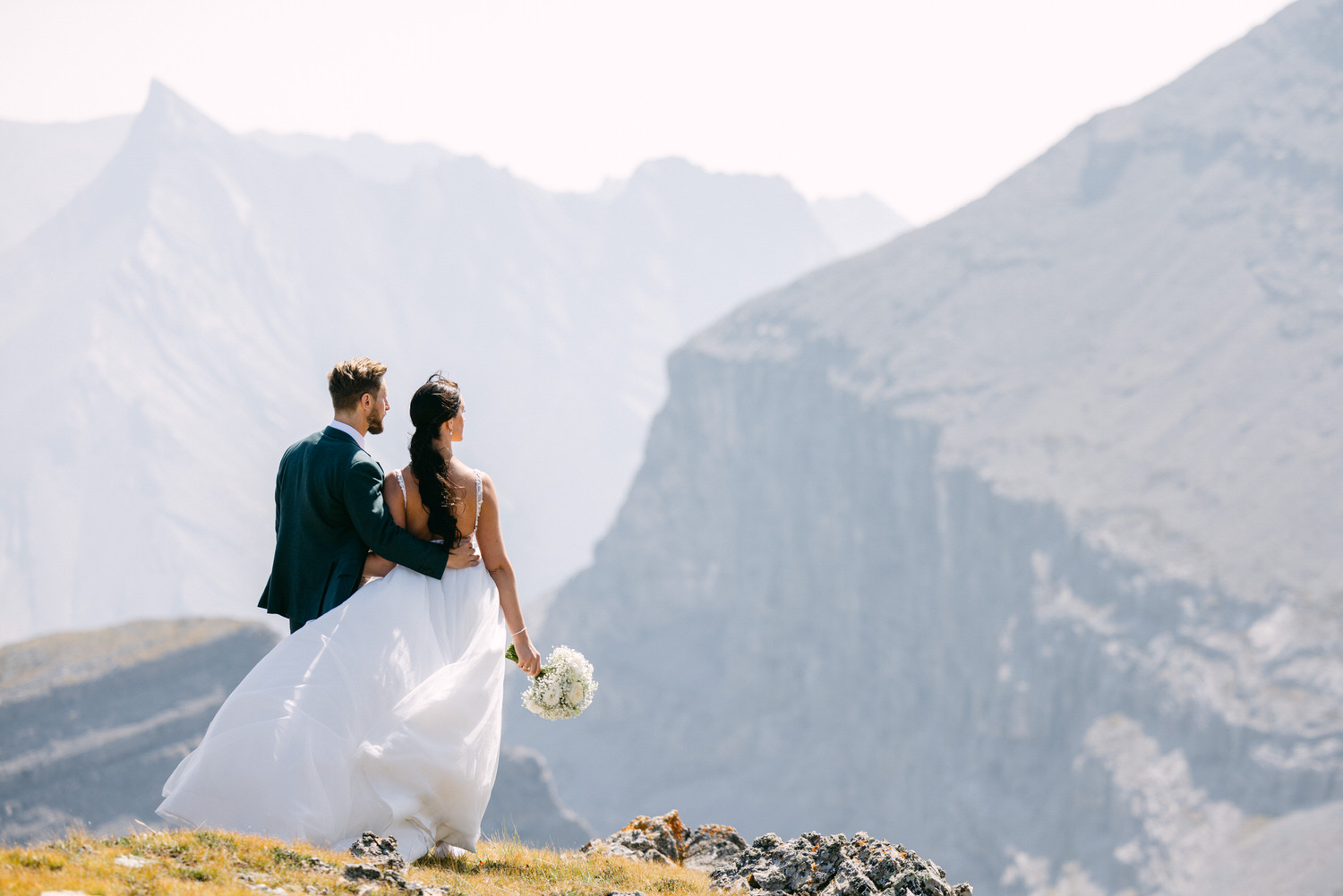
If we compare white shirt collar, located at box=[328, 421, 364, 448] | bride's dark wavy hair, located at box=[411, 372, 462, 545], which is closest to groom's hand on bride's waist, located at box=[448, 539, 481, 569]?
bride's dark wavy hair, located at box=[411, 372, 462, 545]

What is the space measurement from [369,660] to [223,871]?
5.43 feet

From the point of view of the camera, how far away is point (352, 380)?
777 centimetres

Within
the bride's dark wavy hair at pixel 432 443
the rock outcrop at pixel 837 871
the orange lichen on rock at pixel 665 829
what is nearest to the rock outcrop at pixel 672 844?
the orange lichen on rock at pixel 665 829

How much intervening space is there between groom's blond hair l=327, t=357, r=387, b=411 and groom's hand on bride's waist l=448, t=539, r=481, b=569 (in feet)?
4.34

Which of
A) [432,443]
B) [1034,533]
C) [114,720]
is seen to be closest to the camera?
[432,443]

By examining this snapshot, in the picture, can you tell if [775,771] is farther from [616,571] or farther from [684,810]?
[616,571]

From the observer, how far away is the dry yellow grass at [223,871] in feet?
20.7

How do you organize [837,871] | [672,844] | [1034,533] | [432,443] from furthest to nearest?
[1034,533] < [672,844] < [837,871] < [432,443]

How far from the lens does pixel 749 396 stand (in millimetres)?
167625

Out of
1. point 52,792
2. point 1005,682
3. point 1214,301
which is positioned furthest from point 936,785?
point 52,792

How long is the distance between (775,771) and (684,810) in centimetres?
1394

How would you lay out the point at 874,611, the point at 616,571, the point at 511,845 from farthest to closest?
the point at 616,571, the point at 874,611, the point at 511,845

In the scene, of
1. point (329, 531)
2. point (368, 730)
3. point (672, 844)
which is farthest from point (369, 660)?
point (672, 844)

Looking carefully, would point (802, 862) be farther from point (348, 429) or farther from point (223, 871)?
point (348, 429)
